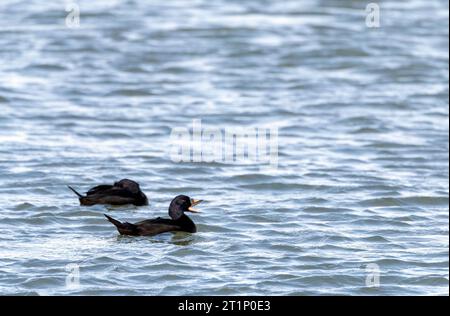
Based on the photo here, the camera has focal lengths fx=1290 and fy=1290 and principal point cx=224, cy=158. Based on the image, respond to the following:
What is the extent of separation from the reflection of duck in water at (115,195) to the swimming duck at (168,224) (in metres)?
0.82

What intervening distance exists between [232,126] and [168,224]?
6.04 m

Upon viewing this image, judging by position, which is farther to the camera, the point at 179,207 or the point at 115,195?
the point at 115,195

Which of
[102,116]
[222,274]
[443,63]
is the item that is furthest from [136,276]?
[443,63]

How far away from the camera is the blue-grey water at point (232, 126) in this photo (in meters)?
11.7

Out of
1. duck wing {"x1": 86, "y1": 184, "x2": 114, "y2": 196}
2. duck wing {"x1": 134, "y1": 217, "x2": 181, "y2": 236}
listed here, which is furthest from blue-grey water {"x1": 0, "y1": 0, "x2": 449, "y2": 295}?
duck wing {"x1": 86, "y1": 184, "x2": 114, "y2": 196}

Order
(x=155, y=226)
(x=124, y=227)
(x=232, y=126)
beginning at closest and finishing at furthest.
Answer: (x=124, y=227) < (x=155, y=226) < (x=232, y=126)

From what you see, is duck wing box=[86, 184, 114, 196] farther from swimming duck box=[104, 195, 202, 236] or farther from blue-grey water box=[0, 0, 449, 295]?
swimming duck box=[104, 195, 202, 236]

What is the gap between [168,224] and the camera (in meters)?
12.6

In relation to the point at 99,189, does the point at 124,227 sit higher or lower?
lower

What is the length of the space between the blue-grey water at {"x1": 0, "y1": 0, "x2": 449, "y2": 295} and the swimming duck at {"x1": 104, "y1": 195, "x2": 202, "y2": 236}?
0.32 feet

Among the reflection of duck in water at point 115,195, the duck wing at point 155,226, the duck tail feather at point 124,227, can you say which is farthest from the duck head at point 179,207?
the reflection of duck in water at point 115,195

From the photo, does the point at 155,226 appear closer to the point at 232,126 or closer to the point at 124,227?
the point at 124,227

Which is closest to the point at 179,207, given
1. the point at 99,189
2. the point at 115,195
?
the point at 115,195

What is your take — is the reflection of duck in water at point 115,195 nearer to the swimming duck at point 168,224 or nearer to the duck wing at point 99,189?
→ the duck wing at point 99,189
